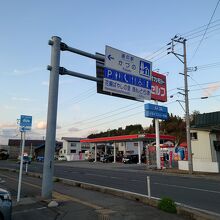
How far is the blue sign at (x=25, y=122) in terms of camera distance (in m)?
12.1

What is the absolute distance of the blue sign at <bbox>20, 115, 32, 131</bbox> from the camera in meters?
12.1

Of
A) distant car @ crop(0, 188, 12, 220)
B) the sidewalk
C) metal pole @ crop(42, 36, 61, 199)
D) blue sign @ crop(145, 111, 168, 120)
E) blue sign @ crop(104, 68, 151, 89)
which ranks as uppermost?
blue sign @ crop(145, 111, 168, 120)

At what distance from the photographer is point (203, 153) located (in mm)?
32875

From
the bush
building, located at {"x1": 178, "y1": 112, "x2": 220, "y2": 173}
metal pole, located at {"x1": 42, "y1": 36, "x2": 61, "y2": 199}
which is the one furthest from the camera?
building, located at {"x1": 178, "y1": 112, "x2": 220, "y2": 173}

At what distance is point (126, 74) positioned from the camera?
52.0 feet

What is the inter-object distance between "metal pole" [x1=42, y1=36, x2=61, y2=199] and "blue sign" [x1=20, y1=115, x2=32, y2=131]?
122cm

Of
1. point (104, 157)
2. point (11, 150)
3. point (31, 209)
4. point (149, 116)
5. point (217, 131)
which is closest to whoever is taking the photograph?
point (31, 209)

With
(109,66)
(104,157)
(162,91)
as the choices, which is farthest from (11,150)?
(109,66)

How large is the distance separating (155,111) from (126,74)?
22.0 meters

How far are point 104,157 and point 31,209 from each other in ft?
178

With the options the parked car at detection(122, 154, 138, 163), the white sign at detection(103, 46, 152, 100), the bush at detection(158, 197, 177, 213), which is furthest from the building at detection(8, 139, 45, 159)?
the bush at detection(158, 197, 177, 213)

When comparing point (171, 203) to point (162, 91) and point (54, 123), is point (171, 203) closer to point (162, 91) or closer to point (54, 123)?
point (54, 123)

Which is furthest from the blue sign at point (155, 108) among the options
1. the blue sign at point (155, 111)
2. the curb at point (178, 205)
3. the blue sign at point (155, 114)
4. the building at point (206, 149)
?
the curb at point (178, 205)

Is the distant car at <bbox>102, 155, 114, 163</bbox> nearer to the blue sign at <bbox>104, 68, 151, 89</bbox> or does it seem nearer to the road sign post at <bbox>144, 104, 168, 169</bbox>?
the road sign post at <bbox>144, 104, 168, 169</bbox>
